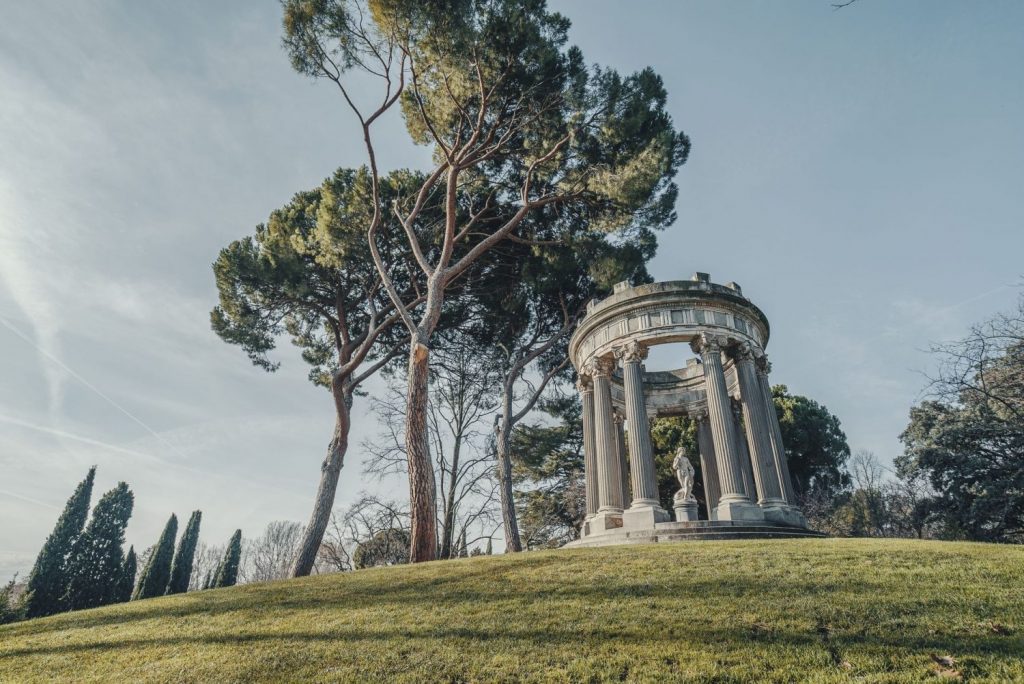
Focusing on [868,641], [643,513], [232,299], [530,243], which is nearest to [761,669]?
[868,641]

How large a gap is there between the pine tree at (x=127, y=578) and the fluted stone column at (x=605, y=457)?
30416 millimetres

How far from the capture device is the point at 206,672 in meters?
5.83

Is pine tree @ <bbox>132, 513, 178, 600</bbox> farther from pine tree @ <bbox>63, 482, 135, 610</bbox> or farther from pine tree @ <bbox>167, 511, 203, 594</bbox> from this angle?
pine tree @ <bbox>63, 482, 135, 610</bbox>

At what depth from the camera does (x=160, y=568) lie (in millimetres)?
34281

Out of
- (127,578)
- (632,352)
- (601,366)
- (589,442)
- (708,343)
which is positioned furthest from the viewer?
(127,578)

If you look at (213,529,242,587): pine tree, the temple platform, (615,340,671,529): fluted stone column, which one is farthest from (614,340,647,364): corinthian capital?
(213,529,242,587): pine tree

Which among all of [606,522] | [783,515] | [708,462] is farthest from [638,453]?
[708,462]

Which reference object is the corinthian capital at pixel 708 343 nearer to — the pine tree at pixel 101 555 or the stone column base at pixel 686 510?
the stone column base at pixel 686 510

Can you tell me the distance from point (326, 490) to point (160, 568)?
25.2 meters

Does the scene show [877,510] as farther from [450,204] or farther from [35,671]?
[35,671]

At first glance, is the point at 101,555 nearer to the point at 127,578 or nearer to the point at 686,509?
the point at 127,578

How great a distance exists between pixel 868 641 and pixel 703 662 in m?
1.70

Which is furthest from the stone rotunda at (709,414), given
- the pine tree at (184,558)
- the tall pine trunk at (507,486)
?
the pine tree at (184,558)

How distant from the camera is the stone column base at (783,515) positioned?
1431 centimetres
